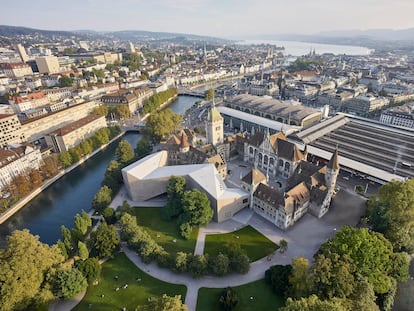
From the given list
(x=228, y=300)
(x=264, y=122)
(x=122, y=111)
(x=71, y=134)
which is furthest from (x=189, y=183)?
(x=122, y=111)

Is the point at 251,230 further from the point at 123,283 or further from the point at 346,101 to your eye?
the point at 346,101

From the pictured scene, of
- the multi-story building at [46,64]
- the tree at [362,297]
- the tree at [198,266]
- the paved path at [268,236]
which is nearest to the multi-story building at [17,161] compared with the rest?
the paved path at [268,236]

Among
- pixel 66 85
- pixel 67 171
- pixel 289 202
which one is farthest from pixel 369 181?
pixel 66 85

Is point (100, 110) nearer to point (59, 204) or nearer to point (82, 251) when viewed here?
point (59, 204)

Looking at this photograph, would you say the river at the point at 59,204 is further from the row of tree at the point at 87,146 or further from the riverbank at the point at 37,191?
the row of tree at the point at 87,146

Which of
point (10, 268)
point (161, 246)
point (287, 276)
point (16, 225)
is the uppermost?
point (10, 268)
